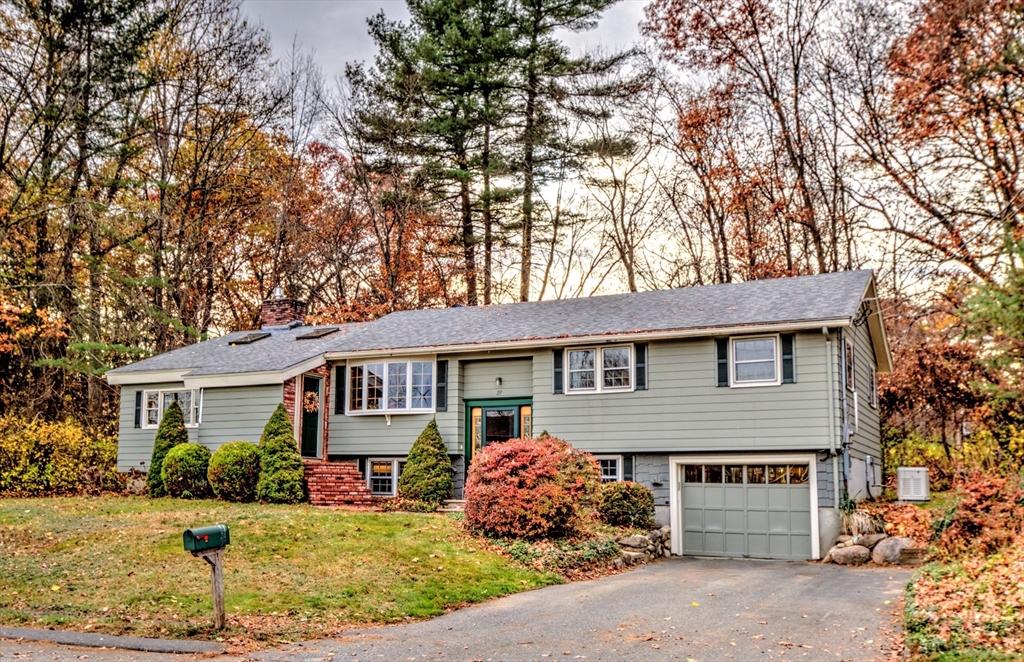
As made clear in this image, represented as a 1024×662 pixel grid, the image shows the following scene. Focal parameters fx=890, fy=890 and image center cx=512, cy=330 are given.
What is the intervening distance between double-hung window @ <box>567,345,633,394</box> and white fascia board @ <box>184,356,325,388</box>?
21.0ft

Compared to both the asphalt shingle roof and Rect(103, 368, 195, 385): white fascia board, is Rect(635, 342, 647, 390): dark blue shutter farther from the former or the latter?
Rect(103, 368, 195, 385): white fascia board

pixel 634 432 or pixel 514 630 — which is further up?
pixel 634 432

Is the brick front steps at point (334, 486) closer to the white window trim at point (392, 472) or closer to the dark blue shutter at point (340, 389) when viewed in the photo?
the white window trim at point (392, 472)

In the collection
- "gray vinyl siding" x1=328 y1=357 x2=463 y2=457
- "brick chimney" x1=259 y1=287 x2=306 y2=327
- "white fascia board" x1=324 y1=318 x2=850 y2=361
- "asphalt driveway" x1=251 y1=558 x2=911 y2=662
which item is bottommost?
"asphalt driveway" x1=251 y1=558 x2=911 y2=662

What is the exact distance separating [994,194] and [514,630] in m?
14.7

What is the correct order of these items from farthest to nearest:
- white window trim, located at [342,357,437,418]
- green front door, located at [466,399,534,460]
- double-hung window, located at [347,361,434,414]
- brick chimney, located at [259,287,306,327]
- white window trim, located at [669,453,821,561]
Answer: brick chimney, located at [259,287,306,327], double-hung window, located at [347,361,434,414], white window trim, located at [342,357,437,418], green front door, located at [466,399,534,460], white window trim, located at [669,453,821,561]

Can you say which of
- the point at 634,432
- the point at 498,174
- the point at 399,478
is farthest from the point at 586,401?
the point at 498,174

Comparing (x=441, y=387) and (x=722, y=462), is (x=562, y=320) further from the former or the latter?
(x=722, y=462)

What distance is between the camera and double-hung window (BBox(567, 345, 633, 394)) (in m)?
19.5

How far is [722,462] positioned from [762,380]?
1.94m

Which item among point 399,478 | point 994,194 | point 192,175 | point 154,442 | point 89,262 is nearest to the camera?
point 994,194

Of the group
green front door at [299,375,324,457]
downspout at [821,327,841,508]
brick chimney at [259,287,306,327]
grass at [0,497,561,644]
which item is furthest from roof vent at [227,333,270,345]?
downspout at [821,327,841,508]

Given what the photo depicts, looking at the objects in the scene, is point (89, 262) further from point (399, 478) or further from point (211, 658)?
point (211, 658)

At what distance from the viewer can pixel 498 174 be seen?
31.2m
